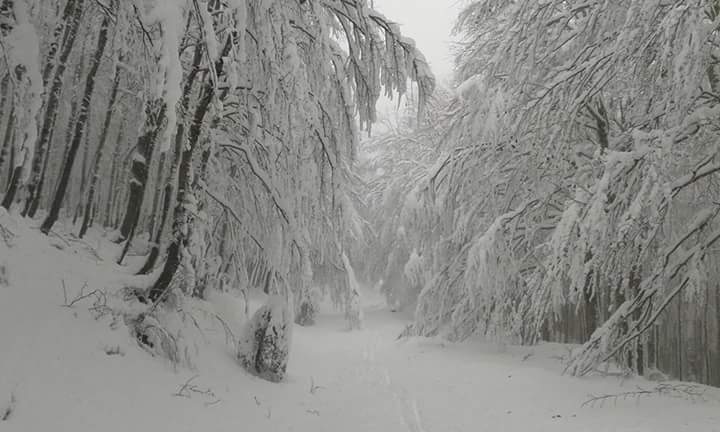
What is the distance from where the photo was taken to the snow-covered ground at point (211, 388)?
11.6 feet

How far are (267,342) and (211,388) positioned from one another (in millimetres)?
1835

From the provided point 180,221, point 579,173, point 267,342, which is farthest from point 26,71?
point 579,173

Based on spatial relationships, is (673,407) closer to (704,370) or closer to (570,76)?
(570,76)

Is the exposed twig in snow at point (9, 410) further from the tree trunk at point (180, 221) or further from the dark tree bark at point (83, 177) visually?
the dark tree bark at point (83, 177)

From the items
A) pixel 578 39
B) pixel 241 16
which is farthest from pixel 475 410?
pixel 241 16

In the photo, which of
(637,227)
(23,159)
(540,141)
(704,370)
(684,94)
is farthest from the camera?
(704,370)

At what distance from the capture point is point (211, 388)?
17.5 feet

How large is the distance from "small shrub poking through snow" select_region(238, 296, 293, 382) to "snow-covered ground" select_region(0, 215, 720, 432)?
240 mm

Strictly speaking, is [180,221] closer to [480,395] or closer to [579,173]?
[480,395]

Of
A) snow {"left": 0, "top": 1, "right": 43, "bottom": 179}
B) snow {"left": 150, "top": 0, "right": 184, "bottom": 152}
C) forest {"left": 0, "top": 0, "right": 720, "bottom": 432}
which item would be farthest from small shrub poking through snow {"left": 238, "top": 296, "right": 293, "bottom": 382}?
snow {"left": 150, "top": 0, "right": 184, "bottom": 152}

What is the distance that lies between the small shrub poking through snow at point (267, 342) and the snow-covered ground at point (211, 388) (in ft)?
0.79

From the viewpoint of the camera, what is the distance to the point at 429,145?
850 inches

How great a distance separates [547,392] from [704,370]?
13393 mm

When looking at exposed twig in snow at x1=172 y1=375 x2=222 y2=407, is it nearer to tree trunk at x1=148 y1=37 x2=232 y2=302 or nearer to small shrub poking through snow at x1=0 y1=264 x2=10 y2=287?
tree trunk at x1=148 y1=37 x2=232 y2=302
